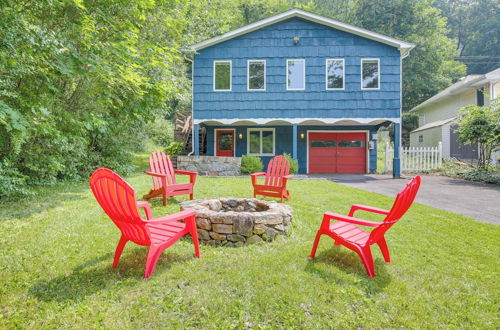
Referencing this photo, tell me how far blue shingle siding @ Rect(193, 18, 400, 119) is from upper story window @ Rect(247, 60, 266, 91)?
0.59ft

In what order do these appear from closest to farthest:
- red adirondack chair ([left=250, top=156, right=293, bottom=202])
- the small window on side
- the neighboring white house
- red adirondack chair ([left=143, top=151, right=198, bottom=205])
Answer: red adirondack chair ([left=143, top=151, right=198, bottom=205]) → red adirondack chair ([left=250, top=156, right=293, bottom=202]) → the small window on side → the neighboring white house

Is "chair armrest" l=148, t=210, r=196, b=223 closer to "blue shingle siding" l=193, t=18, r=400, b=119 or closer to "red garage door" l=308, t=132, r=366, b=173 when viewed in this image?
"blue shingle siding" l=193, t=18, r=400, b=119

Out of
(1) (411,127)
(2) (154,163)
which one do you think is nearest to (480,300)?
(2) (154,163)

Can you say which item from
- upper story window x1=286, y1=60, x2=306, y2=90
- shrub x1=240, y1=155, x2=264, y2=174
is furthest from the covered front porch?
shrub x1=240, y1=155, x2=264, y2=174

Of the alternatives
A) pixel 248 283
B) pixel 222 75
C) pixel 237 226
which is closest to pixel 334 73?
pixel 222 75

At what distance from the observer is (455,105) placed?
54.7 feet

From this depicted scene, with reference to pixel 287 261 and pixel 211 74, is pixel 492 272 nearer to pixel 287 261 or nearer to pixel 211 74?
pixel 287 261

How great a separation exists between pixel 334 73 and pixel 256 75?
3.27m

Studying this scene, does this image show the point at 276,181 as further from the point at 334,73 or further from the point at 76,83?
the point at 334,73

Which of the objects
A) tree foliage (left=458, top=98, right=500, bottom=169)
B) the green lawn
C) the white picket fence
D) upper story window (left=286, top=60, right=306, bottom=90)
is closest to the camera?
the green lawn

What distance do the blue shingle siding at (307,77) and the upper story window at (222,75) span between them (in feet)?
0.67

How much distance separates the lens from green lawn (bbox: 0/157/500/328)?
1.92m

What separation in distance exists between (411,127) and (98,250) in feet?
95.4

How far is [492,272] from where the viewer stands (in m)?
2.67
